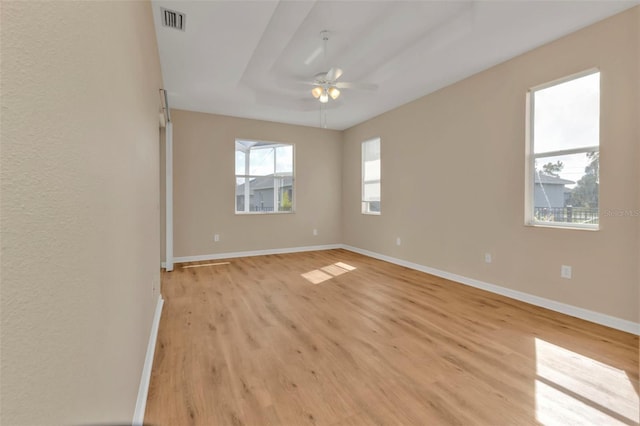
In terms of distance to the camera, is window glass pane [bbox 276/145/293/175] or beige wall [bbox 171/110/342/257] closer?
beige wall [bbox 171/110/342/257]

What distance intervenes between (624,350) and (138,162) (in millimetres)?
3632

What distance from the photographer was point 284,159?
6.13 meters

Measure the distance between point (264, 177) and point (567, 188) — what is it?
4.78 metres

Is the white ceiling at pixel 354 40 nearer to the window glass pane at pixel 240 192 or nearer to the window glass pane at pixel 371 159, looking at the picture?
the window glass pane at pixel 371 159

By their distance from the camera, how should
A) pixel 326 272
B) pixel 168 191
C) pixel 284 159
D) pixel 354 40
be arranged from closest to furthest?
pixel 354 40, pixel 168 191, pixel 326 272, pixel 284 159

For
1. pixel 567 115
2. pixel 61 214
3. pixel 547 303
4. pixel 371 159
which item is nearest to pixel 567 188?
pixel 567 115

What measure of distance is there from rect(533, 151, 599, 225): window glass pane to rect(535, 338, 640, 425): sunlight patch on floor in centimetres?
145

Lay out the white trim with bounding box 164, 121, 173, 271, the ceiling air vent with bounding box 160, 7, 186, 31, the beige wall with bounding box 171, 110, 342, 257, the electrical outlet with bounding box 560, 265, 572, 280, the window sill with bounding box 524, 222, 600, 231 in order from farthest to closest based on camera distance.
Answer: the beige wall with bounding box 171, 110, 342, 257
the white trim with bounding box 164, 121, 173, 271
the electrical outlet with bounding box 560, 265, 572, 280
the window sill with bounding box 524, 222, 600, 231
the ceiling air vent with bounding box 160, 7, 186, 31

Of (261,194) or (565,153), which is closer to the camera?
(565,153)

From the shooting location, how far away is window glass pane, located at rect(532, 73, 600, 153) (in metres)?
2.72

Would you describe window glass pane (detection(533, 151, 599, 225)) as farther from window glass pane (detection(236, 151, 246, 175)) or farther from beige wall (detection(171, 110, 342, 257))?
window glass pane (detection(236, 151, 246, 175))

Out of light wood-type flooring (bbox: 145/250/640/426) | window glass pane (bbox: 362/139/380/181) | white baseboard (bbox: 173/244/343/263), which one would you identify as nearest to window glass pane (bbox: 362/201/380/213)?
window glass pane (bbox: 362/139/380/181)

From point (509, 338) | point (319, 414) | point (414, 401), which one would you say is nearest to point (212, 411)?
point (319, 414)

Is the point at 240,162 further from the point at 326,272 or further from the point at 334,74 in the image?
the point at 334,74
